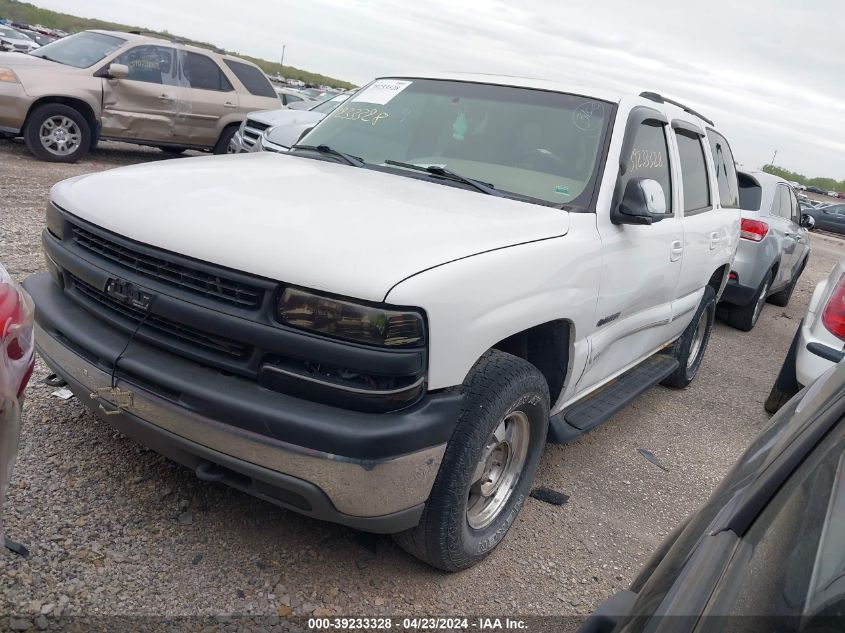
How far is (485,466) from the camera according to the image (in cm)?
287

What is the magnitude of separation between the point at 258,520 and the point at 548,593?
1.21 meters

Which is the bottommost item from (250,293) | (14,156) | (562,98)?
(14,156)

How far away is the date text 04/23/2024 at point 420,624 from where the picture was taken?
2549 mm

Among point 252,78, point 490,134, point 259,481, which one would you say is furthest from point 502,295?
point 252,78

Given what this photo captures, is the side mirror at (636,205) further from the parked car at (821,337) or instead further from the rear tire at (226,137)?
the rear tire at (226,137)

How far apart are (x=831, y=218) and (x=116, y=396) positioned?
32.0 m

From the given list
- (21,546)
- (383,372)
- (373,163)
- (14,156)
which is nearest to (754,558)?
(383,372)

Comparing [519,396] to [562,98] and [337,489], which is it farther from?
[562,98]

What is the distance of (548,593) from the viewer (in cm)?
293

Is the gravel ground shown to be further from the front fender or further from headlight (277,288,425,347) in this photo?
headlight (277,288,425,347)

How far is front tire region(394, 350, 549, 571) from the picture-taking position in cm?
259

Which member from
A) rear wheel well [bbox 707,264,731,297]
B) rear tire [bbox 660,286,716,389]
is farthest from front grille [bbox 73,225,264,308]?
rear wheel well [bbox 707,264,731,297]

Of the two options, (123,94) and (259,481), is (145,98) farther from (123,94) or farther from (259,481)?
(259,481)

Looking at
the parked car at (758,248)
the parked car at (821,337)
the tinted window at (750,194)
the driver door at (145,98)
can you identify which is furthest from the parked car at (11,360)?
the driver door at (145,98)
